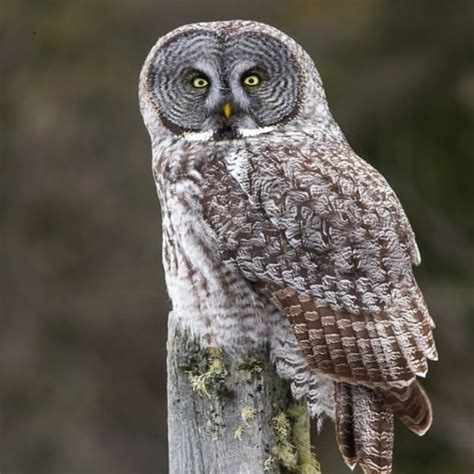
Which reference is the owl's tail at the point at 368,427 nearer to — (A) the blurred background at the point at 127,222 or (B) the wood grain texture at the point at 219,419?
(B) the wood grain texture at the point at 219,419

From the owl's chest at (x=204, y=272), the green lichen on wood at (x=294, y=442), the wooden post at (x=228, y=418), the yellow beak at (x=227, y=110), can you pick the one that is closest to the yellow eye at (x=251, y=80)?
the yellow beak at (x=227, y=110)

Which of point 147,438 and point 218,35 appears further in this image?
point 147,438

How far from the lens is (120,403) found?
437 inches

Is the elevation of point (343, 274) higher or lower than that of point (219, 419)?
higher

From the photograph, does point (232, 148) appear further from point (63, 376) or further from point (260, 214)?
point (63, 376)

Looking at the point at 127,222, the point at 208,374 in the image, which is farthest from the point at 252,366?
the point at 127,222

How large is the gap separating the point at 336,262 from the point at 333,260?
0.01 metres

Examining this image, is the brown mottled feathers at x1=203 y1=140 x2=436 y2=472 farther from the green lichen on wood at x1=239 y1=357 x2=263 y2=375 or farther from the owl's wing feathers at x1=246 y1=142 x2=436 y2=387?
the green lichen on wood at x1=239 y1=357 x2=263 y2=375

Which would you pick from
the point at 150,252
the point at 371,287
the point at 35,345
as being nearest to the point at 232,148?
the point at 371,287

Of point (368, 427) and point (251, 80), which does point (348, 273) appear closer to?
point (368, 427)

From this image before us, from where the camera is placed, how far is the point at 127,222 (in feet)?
36.1

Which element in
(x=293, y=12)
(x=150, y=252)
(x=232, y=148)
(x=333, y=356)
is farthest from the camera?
(x=293, y=12)

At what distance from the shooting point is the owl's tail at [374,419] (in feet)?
13.9

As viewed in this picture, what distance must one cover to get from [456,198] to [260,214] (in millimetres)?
6982
